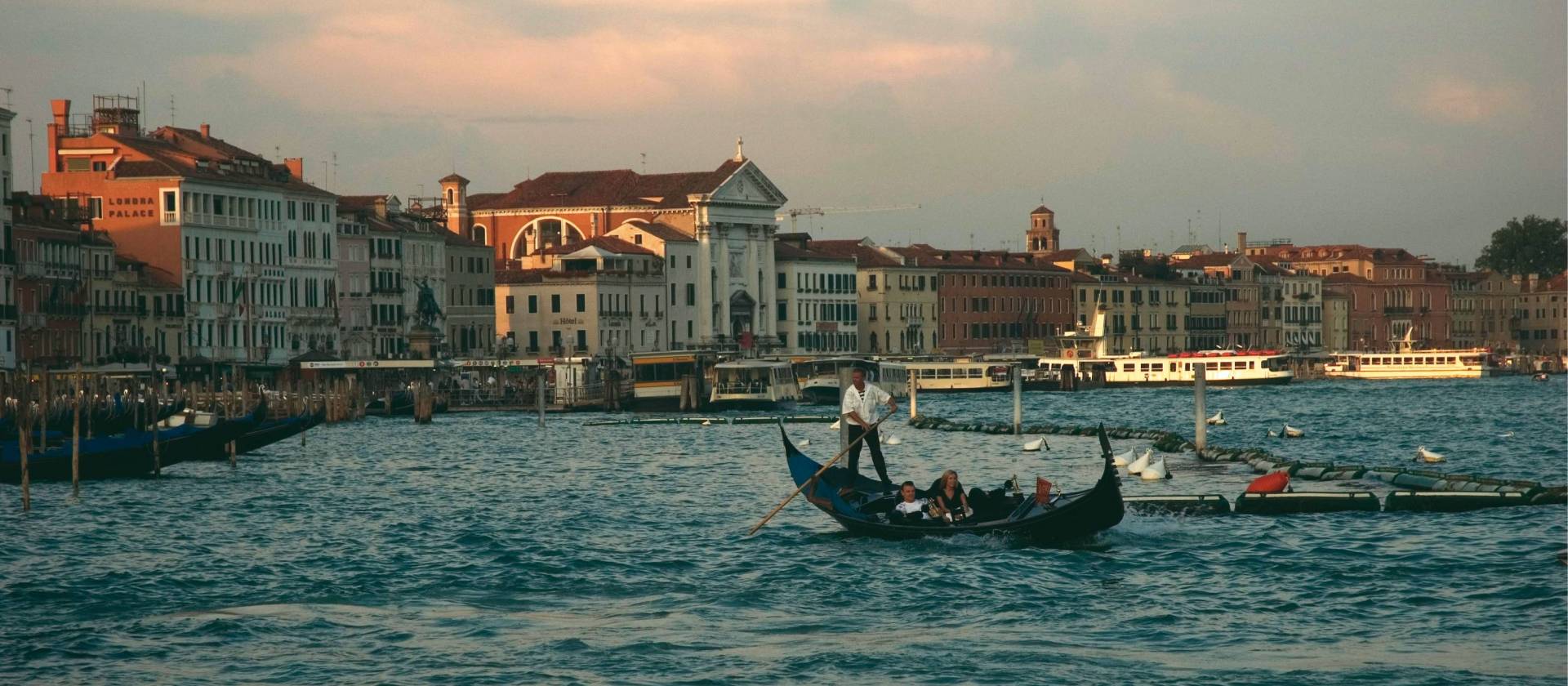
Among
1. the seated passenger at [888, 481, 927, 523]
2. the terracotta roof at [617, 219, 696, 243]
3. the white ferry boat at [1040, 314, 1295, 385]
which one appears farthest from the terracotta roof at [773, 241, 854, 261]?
the seated passenger at [888, 481, 927, 523]

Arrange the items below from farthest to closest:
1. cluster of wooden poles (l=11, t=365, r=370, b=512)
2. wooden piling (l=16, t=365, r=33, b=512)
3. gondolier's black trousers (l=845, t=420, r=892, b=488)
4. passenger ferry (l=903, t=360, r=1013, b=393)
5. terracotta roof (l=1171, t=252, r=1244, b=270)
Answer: terracotta roof (l=1171, t=252, r=1244, b=270), passenger ferry (l=903, t=360, r=1013, b=393), cluster of wooden poles (l=11, t=365, r=370, b=512), wooden piling (l=16, t=365, r=33, b=512), gondolier's black trousers (l=845, t=420, r=892, b=488)

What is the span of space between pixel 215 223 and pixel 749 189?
39.8m

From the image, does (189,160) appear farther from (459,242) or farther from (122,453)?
(122,453)

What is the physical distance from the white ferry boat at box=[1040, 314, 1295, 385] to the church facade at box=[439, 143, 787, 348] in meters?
13.9

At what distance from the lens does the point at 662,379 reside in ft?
253

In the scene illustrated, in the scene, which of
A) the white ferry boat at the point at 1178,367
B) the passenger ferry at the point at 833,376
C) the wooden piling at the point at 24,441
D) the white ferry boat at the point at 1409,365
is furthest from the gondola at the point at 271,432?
the white ferry boat at the point at 1409,365

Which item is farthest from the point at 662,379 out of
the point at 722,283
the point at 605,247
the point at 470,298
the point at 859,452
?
the point at 859,452

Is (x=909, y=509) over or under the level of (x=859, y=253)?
under

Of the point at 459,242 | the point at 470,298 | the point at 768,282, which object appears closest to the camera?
the point at 459,242

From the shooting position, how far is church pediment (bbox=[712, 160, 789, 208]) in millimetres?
109000

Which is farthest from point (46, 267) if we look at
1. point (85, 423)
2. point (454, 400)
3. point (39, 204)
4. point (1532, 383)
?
point (1532, 383)

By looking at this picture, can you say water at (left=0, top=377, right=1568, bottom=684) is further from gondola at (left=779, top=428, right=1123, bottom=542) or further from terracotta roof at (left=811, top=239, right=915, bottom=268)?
terracotta roof at (left=811, top=239, right=915, bottom=268)

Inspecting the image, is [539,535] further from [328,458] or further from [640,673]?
[328,458]

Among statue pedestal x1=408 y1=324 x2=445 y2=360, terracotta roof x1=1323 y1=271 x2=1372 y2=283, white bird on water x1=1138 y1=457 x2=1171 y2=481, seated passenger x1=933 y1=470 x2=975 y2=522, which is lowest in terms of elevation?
white bird on water x1=1138 y1=457 x2=1171 y2=481
